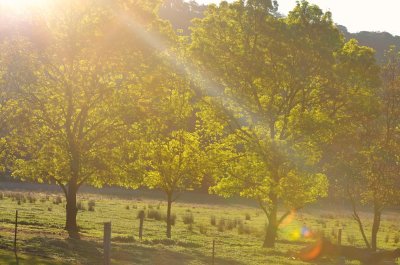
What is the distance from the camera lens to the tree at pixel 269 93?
2723cm

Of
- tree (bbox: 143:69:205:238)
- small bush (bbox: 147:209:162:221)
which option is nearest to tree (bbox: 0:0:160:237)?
tree (bbox: 143:69:205:238)

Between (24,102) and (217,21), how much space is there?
1101 centimetres

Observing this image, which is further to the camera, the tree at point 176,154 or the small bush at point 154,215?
the small bush at point 154,215

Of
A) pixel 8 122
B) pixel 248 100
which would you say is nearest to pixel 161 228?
pixel 248 100

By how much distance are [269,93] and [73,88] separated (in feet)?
34.0

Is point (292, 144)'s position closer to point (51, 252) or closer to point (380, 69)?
point (380, 69)

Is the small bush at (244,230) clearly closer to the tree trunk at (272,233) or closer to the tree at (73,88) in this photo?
the tree trunk at (272,233)

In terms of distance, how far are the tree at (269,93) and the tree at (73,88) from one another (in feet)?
14.8

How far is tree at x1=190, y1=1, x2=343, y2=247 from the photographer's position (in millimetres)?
27231

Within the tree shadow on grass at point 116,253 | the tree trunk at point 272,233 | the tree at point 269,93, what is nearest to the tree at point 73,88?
the tree shadow on grass at point 116,253

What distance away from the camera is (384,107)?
27.5 meters

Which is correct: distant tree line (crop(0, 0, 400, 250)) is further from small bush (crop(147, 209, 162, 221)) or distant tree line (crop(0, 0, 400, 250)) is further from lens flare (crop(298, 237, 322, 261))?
small bush (crop(147, 209, 162, 221))

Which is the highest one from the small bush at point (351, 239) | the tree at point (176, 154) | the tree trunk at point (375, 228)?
the tree at point (176, 154)

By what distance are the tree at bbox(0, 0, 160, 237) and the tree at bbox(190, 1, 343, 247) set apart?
14.8 ft
